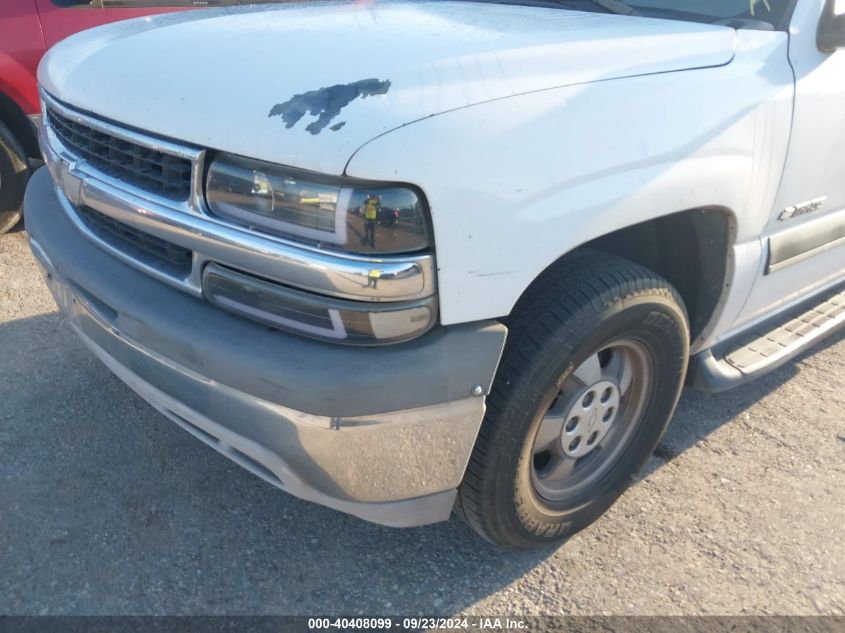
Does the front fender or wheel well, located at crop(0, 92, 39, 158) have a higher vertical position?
the front fender

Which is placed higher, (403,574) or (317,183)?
(317,183)

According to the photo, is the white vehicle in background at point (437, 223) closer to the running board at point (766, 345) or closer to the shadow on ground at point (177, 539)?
the running board at point (766, 345)

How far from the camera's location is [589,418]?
241 cm

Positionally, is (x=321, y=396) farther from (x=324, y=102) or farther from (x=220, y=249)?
(x=324, y=102)

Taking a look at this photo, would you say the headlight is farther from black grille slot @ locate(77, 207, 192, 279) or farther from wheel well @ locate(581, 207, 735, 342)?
wheel well @ locate(581, 207, 735, 342)

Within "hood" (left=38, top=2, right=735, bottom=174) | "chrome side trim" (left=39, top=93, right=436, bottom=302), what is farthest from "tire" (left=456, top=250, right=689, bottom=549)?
"hood" (left=38, top=2, right=735, bottom=174)

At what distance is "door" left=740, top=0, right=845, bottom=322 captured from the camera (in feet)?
7.95

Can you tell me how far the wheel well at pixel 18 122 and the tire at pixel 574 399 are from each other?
156 inches

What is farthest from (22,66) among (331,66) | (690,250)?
(690,250)

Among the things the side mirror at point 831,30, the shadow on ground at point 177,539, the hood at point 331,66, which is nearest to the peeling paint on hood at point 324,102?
the hood at point 331,66

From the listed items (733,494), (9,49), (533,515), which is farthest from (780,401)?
(9,49)

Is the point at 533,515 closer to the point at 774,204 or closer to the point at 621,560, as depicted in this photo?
the point at 621,560

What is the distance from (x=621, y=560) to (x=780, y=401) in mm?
1331

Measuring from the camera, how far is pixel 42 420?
3.01m
